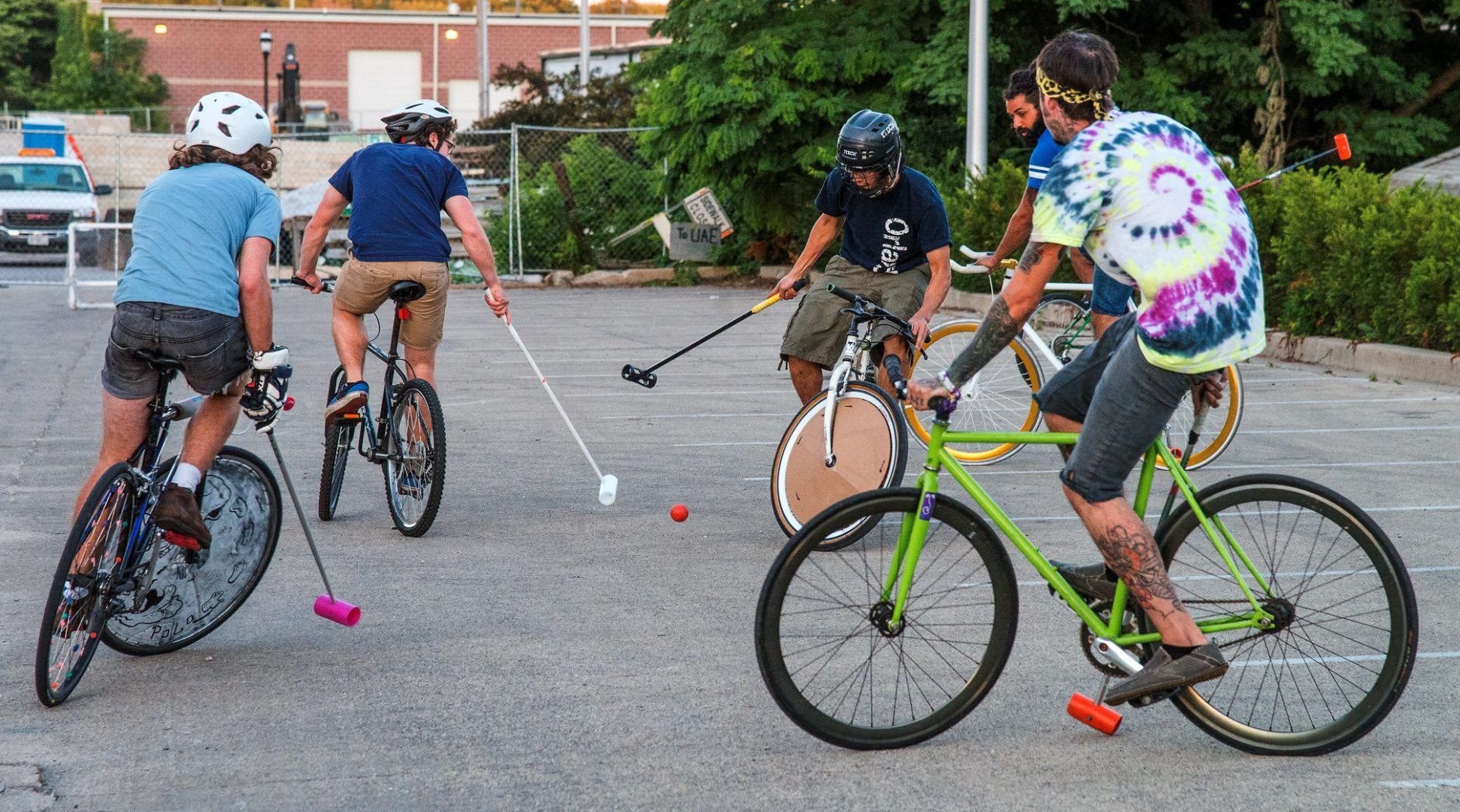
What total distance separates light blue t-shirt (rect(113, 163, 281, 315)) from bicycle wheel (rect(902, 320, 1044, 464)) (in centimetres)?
440

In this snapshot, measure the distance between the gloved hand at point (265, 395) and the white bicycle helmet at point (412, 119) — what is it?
2688mm

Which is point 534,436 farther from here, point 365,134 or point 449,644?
point 365,134

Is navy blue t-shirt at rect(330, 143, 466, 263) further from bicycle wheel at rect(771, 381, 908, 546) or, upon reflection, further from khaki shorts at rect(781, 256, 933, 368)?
bicycle wheel at rect(771, 381, 908, 546)

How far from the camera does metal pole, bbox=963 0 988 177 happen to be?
1842 cm

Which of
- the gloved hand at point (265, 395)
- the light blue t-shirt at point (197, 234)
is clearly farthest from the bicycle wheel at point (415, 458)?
the light blue t-shirt at point (197, 234)

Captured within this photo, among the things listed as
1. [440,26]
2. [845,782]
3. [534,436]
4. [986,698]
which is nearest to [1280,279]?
[534,436]

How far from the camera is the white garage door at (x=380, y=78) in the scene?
242 feet

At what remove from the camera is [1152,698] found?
4.38m

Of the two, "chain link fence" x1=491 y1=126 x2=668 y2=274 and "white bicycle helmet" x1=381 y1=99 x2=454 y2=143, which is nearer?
Result: "white bicycle helmet" x1=381 y1=99 x2=454 y2=143

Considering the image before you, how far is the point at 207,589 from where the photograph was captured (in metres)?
5.52

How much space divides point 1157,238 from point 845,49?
18213 millimetres

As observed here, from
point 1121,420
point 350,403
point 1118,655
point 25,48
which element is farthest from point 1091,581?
point 25,48

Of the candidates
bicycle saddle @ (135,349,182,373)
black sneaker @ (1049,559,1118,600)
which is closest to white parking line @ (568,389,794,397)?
bicycle saddle @ (135,349,182,373)

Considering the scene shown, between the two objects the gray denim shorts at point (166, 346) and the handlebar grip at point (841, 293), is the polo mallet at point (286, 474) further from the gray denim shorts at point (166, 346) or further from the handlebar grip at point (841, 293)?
the handlebar grip at point (841, 293)
